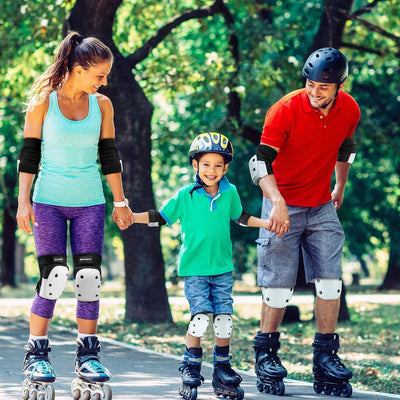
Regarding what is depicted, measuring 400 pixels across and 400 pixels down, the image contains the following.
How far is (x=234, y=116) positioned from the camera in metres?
13.0

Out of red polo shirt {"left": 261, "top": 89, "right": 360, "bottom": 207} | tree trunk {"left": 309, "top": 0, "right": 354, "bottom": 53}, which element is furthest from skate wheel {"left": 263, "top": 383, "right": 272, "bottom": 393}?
tree trunk {"left": 309, "top": 0, "right": 354, "bottom": 53}

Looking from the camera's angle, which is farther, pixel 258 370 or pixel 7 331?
pixel 7 331

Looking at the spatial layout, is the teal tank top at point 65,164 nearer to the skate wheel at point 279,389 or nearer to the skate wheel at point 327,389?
the skate wheel at point 279,389

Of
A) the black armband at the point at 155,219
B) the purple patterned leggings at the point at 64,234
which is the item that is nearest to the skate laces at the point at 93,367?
the purple patterned leggings at the point at 64,234

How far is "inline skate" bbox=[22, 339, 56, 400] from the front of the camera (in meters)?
4.73

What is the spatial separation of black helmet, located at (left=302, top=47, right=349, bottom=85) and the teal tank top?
155cm

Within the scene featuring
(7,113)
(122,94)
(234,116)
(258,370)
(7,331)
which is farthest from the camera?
(7,113)

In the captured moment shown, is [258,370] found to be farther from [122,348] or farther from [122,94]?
[122,94]

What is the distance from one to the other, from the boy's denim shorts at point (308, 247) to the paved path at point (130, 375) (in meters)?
0.79

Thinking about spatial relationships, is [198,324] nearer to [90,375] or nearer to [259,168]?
[90,375]

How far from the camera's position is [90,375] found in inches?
186

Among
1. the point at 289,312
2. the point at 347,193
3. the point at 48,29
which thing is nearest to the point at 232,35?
the point at 48,29

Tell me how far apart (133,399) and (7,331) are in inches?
200

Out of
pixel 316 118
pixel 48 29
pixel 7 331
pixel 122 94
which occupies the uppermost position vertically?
pixel 48 29
